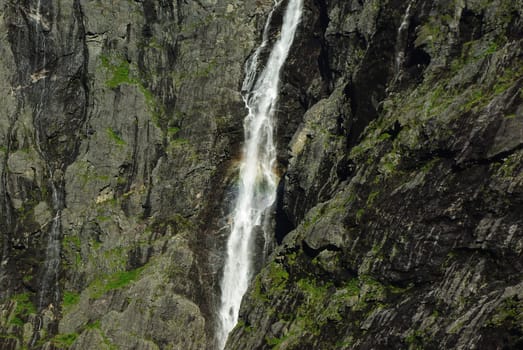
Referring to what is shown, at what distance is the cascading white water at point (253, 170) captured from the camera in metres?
37.6

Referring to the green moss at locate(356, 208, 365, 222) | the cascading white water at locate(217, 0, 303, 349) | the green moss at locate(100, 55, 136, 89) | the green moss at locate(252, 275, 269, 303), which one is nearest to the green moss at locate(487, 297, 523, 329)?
the green moss at locate(356, 208, 365, 222)

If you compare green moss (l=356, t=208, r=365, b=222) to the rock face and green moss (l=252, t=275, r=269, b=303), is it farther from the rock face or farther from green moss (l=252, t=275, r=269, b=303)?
green moss (l=252, t=275, r=269, b=303)

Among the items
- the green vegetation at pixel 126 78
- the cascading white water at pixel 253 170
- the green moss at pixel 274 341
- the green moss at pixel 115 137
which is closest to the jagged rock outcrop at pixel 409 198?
the green moss at pixel 274 341

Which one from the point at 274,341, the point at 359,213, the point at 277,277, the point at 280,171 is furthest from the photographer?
the point at 280,171

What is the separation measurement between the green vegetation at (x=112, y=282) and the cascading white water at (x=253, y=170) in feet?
18.8

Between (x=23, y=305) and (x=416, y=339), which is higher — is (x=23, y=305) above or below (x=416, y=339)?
below

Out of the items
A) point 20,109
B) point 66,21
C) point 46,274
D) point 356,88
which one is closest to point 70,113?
point 20,109

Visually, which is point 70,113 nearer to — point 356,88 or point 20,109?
point 20,109

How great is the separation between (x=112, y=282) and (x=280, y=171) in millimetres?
13282

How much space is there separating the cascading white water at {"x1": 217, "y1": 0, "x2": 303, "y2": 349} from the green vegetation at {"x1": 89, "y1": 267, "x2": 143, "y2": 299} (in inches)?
226

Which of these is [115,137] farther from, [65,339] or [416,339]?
[416,339]

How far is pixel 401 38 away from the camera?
3391cm

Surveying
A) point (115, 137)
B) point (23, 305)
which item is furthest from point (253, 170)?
point (23, 305)

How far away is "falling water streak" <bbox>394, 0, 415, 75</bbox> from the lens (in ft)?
110
